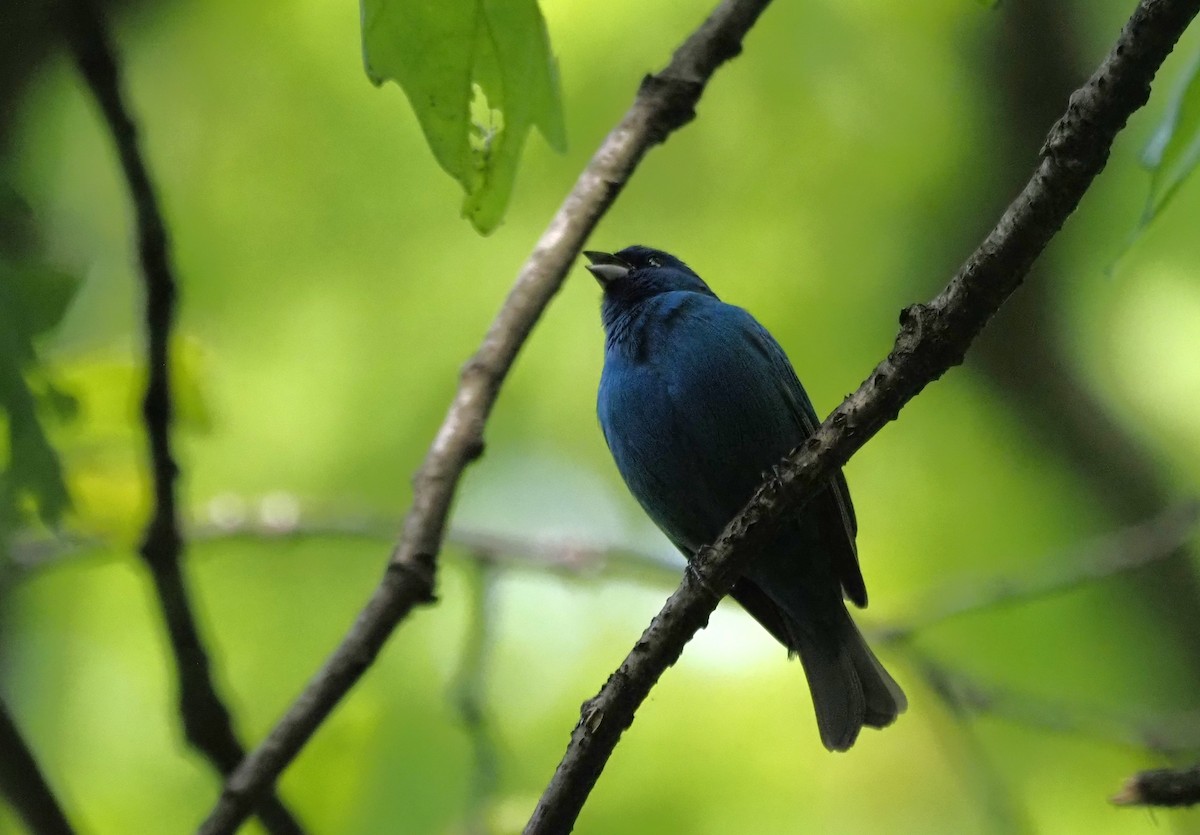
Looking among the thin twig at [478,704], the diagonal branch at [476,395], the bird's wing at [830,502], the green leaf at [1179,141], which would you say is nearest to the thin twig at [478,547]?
the thin twig at [478,704]

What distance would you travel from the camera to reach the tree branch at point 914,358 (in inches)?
102

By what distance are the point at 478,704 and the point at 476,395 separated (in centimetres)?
210

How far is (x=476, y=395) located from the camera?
15.0 ft

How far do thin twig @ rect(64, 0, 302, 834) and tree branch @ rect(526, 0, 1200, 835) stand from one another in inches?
55.7

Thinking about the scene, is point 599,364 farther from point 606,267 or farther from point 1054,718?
point 1054,718

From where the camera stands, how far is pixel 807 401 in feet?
18.7

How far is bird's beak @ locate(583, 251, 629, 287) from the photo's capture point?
22.0ft

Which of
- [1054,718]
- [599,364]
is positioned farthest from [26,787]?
[599,364]

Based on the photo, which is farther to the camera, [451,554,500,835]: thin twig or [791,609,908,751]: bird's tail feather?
[451,554,500,835]: thin twig

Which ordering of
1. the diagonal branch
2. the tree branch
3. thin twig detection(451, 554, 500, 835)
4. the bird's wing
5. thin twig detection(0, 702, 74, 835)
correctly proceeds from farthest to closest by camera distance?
1. thin twig detection(451, 554, 500, 835)
2. the bird's wing
3. the diagonal branch
4. thin twig detection(0, 702, 74, 835)
5. the tree branch

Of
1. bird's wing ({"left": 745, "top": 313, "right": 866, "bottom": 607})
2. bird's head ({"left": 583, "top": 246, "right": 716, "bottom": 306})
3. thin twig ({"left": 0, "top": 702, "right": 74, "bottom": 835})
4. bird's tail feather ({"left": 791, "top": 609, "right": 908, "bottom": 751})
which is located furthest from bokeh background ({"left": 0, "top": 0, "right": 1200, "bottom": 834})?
thin twig ({"left": 0, "top": 702, "right": 74, "bottom": 835})

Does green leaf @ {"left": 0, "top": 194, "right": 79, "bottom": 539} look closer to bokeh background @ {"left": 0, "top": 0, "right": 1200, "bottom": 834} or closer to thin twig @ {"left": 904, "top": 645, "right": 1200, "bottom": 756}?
thin twig @ {"left": 904, "top": 645, "right": 1200, "bottom": 756}

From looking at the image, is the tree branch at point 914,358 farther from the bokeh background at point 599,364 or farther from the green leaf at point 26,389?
the bokeh background at point 599,364

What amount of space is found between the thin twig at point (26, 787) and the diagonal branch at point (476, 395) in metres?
0.50
